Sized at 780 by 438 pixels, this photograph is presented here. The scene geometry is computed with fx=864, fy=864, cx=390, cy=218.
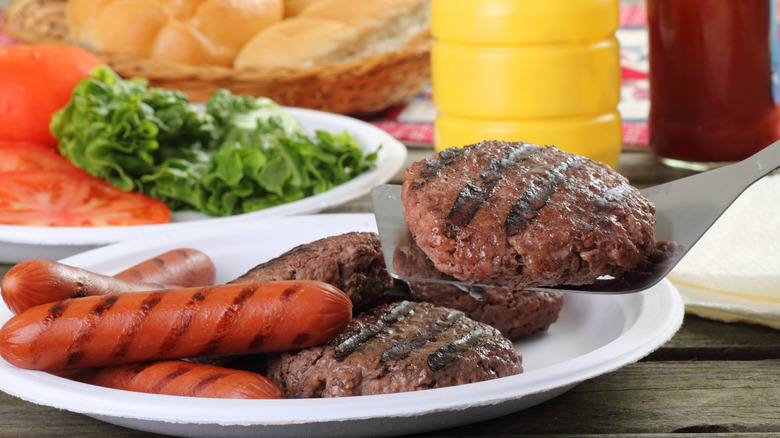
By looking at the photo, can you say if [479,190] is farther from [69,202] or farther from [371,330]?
[69,202]

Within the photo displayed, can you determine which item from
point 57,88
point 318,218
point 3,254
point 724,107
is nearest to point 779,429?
point 318,218

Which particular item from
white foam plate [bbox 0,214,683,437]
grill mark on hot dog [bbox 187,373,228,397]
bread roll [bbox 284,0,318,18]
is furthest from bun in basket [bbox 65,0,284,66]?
grill mark on hot dog [bbox 187,373,228,397]

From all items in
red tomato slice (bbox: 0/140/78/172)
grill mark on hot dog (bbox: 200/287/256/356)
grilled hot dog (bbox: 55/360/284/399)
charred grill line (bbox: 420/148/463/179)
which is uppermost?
charred grill line (bbox: 420/148/463/179)

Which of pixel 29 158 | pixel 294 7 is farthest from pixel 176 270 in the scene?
pixel 294 7

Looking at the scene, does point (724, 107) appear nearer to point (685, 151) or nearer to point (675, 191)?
point (685, 151)

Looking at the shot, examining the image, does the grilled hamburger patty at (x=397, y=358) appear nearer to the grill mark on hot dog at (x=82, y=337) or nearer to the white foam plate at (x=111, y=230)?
the grill mark on hot dog at (x=82, y=337)

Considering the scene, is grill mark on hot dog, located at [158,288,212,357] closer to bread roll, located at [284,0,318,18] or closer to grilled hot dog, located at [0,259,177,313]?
grilled hot dog, located at [0,259,177,313]
